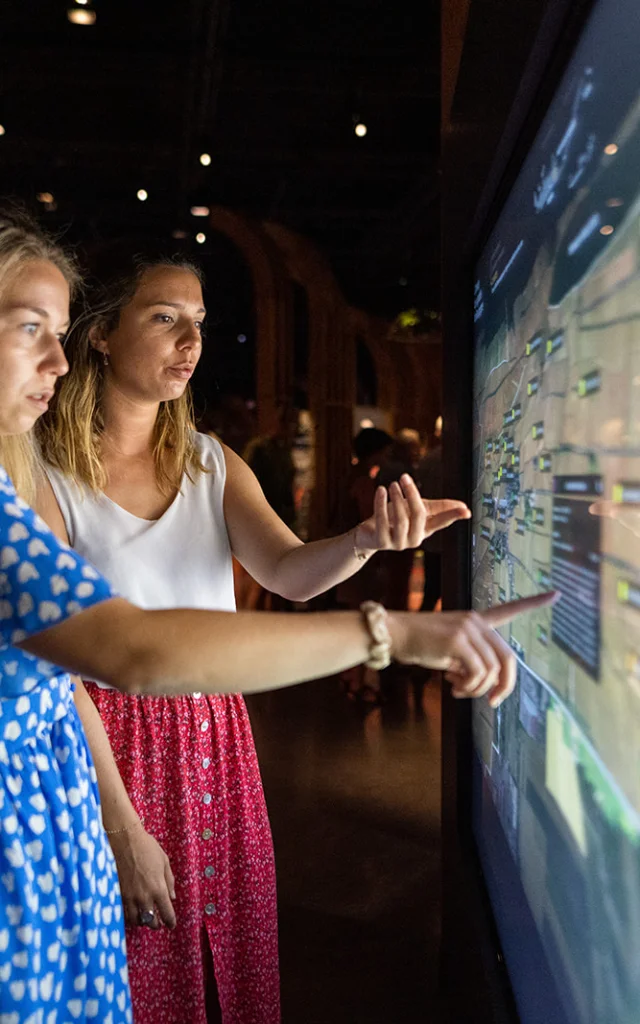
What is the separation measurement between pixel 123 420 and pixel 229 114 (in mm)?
6958

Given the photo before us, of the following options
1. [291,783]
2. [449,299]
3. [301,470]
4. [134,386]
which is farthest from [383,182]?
[134,386]

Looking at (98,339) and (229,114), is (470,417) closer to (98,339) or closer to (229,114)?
(98,339)

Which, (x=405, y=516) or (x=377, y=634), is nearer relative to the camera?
(x=377, y=634)

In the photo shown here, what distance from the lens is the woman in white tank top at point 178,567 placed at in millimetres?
1766

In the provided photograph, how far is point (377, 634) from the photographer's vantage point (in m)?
0.97

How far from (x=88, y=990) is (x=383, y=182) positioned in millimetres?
9956

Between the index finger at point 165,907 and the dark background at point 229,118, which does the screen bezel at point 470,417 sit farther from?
the dark background at point 229,118

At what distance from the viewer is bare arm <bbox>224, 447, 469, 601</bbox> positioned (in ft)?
4.73

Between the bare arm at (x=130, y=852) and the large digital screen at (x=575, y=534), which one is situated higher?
the large digital screen at (x=575, y=534)

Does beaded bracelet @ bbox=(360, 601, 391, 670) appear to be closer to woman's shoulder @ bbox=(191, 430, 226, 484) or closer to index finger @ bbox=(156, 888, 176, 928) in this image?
index finger @ bbox=(156, 888, 176, 928)

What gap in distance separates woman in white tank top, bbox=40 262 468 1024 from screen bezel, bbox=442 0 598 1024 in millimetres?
454

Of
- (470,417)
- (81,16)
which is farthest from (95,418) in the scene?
(81,16)

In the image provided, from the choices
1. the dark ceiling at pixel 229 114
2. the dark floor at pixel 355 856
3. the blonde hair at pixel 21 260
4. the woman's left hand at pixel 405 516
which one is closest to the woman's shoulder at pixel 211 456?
the blonde hair at pixel 21 260

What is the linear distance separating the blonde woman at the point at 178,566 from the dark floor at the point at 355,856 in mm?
1064
